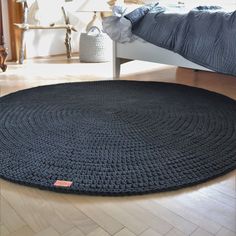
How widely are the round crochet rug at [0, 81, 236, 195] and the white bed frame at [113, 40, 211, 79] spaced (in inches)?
11.7

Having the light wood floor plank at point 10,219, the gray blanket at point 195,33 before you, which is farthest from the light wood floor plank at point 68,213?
the gray blanket at point 195,33

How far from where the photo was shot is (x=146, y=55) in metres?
2.70

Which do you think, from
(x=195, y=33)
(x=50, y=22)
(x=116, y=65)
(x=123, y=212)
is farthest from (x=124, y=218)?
(x=50, y=22)

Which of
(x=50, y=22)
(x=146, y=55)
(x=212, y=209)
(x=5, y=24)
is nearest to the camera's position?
(x=212, y=209)

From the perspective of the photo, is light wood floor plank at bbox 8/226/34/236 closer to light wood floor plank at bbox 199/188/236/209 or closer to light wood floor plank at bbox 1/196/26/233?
light wood floor plank at bbox 1/196/26/233

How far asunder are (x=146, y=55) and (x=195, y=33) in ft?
1.74

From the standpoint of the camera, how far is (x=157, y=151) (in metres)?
1.37

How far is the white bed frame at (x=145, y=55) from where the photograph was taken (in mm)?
2496

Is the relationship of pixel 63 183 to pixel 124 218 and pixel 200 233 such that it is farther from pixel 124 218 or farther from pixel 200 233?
pixel 200 233

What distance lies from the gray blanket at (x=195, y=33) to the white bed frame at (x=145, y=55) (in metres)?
0.10

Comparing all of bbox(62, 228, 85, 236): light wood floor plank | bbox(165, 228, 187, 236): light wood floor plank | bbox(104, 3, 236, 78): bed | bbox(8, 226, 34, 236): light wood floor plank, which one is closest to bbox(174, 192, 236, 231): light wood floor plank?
bbox(165, 228, 187, 236): light wood floor plank

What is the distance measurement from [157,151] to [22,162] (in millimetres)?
552

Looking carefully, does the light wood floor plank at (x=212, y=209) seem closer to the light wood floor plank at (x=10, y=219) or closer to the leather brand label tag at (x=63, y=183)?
the leather brand label tag at (x=63, y=183)

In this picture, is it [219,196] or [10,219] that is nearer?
[10,219]
